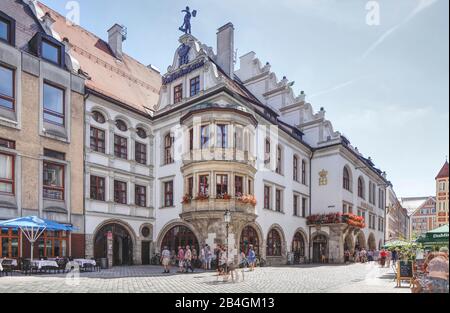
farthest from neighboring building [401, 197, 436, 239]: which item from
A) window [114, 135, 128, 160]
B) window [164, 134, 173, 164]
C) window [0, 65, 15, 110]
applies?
window [0, 65, 15, 110]

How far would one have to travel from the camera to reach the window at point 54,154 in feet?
73.9

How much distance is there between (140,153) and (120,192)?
328 centimetres

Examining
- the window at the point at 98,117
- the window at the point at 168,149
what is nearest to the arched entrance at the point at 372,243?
the window at the point at 168,149

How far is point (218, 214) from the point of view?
79.1 feet

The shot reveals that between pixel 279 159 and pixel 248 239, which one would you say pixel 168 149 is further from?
pixel 279 159

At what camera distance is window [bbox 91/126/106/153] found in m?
25.5

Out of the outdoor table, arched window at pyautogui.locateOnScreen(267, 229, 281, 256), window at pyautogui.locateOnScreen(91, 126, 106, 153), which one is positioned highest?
window at pyautogui.locateOnScreen(91, 126, 106, 153)

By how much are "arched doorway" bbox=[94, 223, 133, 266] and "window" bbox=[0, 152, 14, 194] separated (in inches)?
237

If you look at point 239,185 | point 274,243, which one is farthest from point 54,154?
point 274,243

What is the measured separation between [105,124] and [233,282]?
1459 centimetres

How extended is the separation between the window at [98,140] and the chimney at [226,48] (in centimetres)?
1165

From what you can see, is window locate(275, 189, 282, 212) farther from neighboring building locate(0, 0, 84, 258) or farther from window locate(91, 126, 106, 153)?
neighboring building locate(0, 0, 84, 258)

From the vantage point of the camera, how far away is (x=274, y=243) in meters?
30.2

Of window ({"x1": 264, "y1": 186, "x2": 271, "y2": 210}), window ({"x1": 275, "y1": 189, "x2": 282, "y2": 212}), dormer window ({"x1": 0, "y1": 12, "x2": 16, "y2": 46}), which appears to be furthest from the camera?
window ({"x1": 275, "y1": 189, "x2": 282, "y2": 212})
